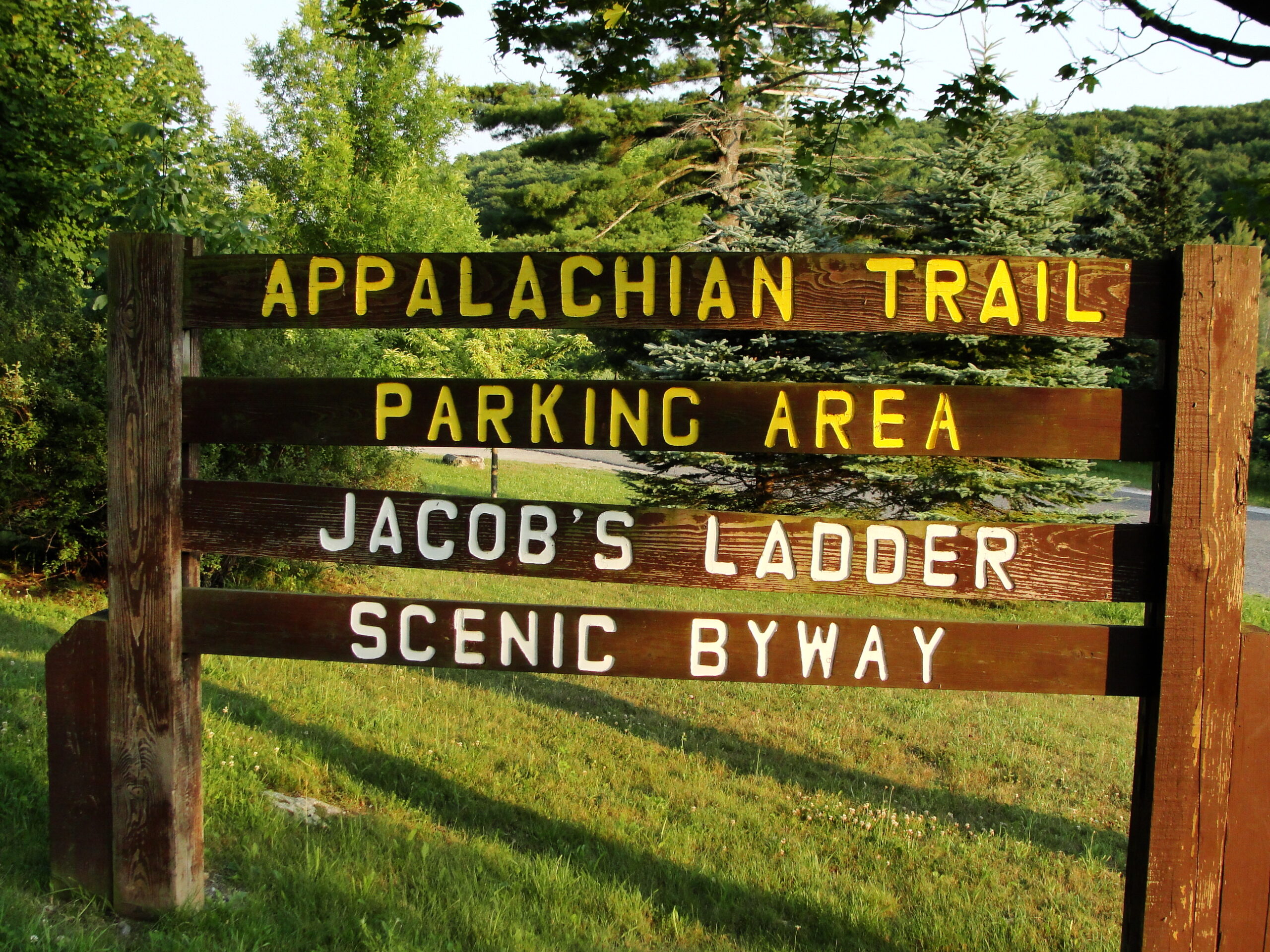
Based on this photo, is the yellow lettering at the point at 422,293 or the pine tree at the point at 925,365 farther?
the pine tree at the point at 925,365

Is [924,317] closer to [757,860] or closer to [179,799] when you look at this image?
[757,860]

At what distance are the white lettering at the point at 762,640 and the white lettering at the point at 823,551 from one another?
201mm

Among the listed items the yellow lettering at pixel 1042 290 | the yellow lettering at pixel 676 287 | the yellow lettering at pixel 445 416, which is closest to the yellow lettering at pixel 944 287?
the yellow lettering at pixel 1042 290

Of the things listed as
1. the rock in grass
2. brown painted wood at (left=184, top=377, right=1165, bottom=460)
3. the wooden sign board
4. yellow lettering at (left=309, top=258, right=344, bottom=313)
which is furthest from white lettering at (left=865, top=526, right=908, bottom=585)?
the rock in grass

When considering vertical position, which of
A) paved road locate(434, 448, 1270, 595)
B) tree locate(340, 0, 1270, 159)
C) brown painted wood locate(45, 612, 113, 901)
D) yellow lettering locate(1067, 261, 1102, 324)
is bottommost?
paved road locate(434, 448, 1270, 595)

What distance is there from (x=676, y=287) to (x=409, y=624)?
134 centimetres

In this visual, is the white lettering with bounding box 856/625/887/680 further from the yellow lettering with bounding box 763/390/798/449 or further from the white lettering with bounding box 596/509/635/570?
the white lettering with bounding box 596/509/635/570

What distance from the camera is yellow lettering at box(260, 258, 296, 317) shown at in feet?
9.93

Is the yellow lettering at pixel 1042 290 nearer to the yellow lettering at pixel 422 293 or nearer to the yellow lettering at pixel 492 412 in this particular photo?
the yellow lettering at pixel 492 412

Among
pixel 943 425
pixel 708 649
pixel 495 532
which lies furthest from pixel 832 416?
pixel 495 532

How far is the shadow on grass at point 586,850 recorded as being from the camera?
3363 millimetres

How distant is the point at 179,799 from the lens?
3.05m

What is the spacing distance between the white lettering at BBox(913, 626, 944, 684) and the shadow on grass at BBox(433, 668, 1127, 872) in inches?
83.3

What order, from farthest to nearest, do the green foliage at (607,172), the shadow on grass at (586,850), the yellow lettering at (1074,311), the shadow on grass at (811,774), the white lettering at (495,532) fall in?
1. the green foliage at (607,172)
2. the shadow on grass at (811,774)
3. the shadow on grass at (586,850)
4. the white lettering at (495,532)
5. the yellow lettering at (1074,311)
